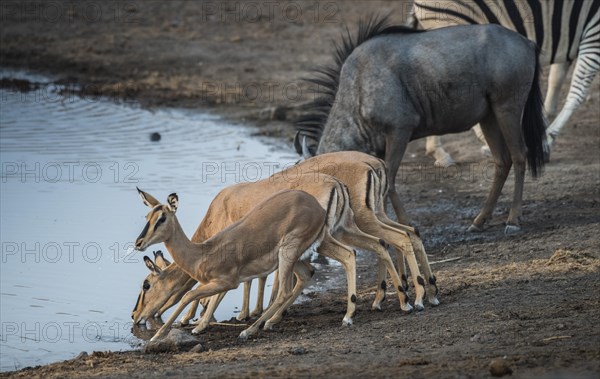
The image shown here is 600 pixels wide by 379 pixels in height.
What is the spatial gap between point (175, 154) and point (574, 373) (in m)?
10.9

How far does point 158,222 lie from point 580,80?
8.74 meters

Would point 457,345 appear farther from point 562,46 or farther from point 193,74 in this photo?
point 193,74

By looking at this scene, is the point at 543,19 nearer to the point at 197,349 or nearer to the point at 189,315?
the point at 189,315

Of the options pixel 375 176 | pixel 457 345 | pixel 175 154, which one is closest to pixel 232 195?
pixel 375 176

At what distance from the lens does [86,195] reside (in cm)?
1483

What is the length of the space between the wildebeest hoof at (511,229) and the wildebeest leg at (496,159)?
370 millimetres

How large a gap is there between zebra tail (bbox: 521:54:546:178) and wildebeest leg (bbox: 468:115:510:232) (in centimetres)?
37

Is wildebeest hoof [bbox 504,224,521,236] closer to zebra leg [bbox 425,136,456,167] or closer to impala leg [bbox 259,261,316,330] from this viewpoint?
impala leg [bbox 259,261,316,330]

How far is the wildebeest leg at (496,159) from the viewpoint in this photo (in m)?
13.0

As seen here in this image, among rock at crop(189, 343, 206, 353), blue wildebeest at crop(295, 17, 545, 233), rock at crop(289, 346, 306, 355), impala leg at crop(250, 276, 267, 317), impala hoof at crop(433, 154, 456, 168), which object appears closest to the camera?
rock at crop(289, 346, 306, 355)

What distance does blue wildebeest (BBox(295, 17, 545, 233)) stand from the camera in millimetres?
12477

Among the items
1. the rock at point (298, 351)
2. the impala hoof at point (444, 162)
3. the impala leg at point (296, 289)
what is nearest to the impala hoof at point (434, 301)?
the impala leg at point (296, 289)

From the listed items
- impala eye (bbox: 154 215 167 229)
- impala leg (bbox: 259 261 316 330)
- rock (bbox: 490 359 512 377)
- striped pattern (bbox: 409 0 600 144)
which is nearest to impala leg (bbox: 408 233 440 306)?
impala leg (bbox: 259 261 316 330)

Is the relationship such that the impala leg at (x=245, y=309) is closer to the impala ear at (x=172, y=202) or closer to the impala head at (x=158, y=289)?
the impala head at (x=158, y=289)
